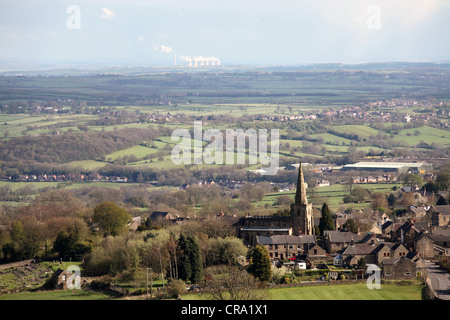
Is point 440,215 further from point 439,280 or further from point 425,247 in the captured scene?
point 439,280

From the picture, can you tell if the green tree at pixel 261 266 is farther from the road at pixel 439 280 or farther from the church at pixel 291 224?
the church at pixel 291 224

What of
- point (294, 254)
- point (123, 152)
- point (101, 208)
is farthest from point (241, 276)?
point (123, 152)

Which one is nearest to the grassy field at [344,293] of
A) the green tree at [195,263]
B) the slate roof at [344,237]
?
the green tree at [195,263]

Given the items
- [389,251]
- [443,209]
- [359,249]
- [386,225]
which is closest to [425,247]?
[389,251]

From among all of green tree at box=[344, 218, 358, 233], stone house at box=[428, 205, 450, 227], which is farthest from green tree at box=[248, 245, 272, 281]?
stone house at box=[428, 205, 450, 227]

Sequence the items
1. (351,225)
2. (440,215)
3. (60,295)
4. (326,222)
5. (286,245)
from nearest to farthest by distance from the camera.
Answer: (60,295), (286,245), (351,225), (326,222), (440,215)
